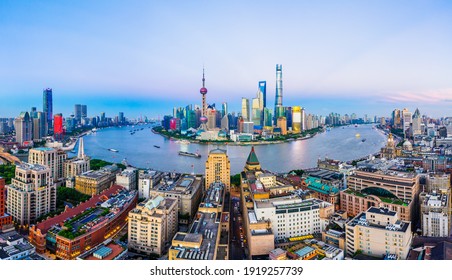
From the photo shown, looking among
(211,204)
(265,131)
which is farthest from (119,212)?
(265,131)

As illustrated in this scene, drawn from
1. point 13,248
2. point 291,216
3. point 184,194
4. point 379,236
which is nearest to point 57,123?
point 184,194

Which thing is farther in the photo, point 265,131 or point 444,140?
point 265,131

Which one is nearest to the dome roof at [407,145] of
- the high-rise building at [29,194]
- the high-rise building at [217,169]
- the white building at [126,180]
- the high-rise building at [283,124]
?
the high-rise building at [217,169]

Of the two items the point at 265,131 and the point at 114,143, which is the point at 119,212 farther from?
the point at 265,131

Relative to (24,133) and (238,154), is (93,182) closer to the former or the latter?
(24,133)

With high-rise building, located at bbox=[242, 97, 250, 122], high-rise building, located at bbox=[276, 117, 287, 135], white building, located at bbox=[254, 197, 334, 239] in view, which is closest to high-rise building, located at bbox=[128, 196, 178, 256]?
white building, located at bbox=[254, 197, 334, 239]
